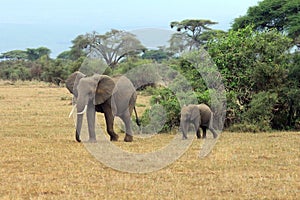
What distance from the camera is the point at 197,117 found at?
1524cm

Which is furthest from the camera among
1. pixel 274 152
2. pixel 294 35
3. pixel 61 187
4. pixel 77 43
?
pixel 77 43

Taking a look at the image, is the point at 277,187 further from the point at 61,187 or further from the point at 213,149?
the point at 213,149

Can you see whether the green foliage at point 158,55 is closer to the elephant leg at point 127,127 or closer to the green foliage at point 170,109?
the green foliage at point 170,109

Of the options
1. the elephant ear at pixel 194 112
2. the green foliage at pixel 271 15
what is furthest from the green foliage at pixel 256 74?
the green foliage at pixel 271 15

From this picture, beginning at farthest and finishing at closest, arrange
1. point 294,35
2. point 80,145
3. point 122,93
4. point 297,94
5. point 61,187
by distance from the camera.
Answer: point 294,35, point 297,94, point 122,93, point 80,145, point 61,187

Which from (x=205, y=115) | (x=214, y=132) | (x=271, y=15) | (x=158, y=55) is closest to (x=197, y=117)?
(x=205, y=115)

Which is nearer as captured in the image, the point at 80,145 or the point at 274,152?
the point at 274,152

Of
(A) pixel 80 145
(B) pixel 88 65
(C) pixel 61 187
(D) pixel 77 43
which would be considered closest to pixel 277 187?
(C) pixel 61 187

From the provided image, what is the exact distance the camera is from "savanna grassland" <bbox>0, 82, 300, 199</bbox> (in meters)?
8.03

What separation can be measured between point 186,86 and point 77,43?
143ft

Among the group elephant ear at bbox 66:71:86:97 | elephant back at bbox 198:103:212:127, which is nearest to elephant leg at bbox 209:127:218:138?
elephant back at bbox 198:103:212:127

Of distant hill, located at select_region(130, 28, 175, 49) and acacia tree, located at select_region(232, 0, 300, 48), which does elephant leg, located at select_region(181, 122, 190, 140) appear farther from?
acacia tree, located at select_region(232, 0, 300, 48)

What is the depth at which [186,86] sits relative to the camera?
56.6ft

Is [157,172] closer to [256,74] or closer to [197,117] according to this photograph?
[197,117]
